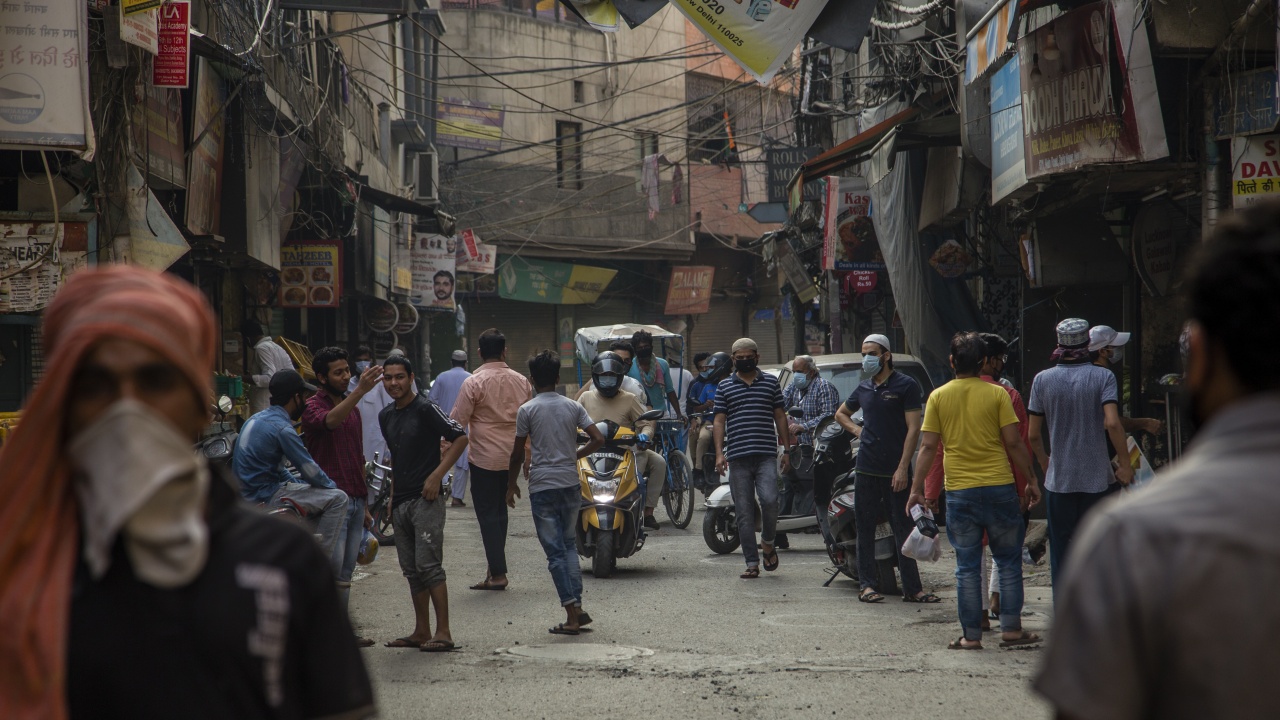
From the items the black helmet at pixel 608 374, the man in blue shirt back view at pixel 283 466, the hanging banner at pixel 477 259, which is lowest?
the man in blue shirt back view at pixel 283 466

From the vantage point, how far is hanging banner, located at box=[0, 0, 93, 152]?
293 inches

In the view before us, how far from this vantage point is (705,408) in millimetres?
17453

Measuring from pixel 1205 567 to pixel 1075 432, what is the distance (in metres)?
5.97

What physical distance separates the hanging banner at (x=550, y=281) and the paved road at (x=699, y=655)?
24475mm

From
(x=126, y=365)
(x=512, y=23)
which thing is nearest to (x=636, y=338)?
(x=126, y=365)

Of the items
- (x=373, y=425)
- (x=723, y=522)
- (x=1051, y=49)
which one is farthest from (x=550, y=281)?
(x=1051, y=49)

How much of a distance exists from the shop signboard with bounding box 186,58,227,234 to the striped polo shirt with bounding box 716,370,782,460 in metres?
4.84

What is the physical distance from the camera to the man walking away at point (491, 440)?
9695mm

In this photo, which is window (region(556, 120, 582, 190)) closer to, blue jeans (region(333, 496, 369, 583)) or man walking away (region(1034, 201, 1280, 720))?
blue jeans (region(333, 496, 369, 583))

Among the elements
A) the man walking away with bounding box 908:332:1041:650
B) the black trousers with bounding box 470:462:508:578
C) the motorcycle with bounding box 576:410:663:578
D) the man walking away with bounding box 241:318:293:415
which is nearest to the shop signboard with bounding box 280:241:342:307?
the man walking away with bounding box 241:318:293:415

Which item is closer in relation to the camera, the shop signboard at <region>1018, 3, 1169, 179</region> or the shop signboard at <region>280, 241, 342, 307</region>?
the shop signboard at <region>1018, 3, 1169, 179</region>

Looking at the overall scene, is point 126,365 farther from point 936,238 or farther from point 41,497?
point 936,238

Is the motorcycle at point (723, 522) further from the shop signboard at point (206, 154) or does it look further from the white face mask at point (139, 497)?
the white face mask at point (139, 497)

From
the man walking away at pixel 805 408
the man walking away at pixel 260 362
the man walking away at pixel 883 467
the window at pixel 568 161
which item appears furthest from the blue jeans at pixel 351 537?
the window at pixel 568 161
